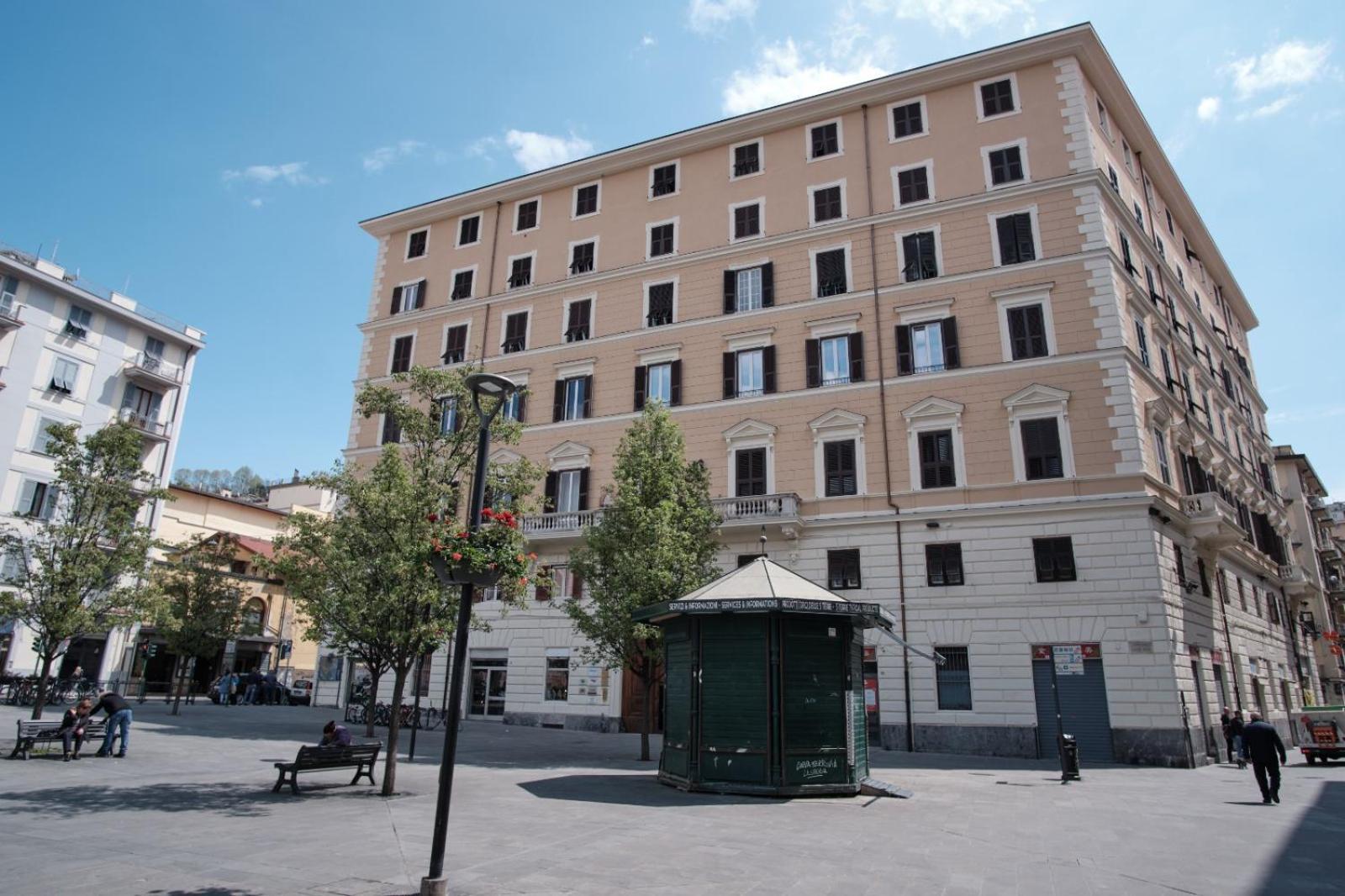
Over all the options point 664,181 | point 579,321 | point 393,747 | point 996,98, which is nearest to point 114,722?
point 393,747

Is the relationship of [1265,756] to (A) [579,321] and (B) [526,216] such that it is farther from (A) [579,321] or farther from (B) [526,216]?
(B) [526,216]

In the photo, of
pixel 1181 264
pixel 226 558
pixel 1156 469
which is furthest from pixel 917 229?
pixel 226 558

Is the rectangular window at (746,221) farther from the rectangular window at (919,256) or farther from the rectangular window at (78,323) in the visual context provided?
the rectangular window at (78,323)

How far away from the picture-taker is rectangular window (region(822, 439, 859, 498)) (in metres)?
26.8

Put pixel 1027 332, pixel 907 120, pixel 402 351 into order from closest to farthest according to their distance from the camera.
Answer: pixel 1027 332, pixel 907 120, pixel 402 351

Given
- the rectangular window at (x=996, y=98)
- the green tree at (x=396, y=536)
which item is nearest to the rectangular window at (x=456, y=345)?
the green tree at (x=396, y=536)

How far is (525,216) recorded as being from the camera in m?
36.6

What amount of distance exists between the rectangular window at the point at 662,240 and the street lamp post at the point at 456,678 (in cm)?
2484

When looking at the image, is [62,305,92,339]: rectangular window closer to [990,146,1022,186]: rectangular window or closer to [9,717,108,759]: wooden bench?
[9,717,108,759]: wooden bench

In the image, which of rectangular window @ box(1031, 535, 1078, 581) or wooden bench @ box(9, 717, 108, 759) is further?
rectangular window @ box(1031, 535, 1078, 581)

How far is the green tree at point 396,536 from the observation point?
13.0 m

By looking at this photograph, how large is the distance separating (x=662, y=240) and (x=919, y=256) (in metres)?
10.7

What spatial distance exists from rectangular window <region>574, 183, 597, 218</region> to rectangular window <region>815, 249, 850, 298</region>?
36.6 ft

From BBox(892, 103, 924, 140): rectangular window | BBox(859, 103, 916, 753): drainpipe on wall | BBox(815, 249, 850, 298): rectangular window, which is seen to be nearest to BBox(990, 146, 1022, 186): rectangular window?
BBox(892, 103, 924, 140): rectangular window
